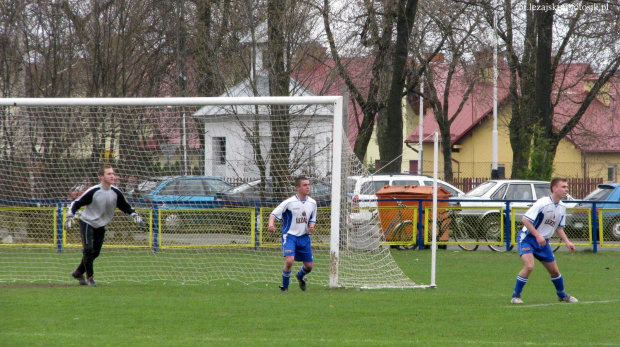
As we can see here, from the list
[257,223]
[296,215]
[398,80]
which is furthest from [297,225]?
[398,80]

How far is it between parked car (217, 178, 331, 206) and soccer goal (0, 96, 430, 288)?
29mm

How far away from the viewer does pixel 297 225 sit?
34.4ft

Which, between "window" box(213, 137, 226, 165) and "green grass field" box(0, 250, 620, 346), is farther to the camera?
"window" box(213, 137, 226, 165)

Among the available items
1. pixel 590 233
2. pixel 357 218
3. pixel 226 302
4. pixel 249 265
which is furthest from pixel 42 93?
pixel 590 233

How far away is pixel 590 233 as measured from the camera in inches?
685

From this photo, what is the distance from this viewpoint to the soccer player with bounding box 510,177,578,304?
931cm

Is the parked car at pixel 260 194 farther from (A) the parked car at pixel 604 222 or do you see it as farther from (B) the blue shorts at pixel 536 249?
(A) the parked car at pixel 604 222

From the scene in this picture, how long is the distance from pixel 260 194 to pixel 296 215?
5236 millimetres

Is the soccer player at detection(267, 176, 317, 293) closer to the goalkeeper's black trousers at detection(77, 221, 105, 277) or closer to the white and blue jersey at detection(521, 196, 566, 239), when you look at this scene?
the goalkeeper's black trousers at detection(77, 221, 105, 277)

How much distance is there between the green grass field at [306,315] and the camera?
23.0 ft

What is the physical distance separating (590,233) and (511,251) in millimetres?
1924

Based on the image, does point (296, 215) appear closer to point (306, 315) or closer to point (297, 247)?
point (297, 247)

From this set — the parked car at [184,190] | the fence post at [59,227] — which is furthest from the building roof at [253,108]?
the fence post at [59,227]

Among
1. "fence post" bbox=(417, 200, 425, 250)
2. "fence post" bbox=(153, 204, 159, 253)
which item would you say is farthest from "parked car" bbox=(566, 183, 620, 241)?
"fence post" bbox=(153, 204, 159, 253)
